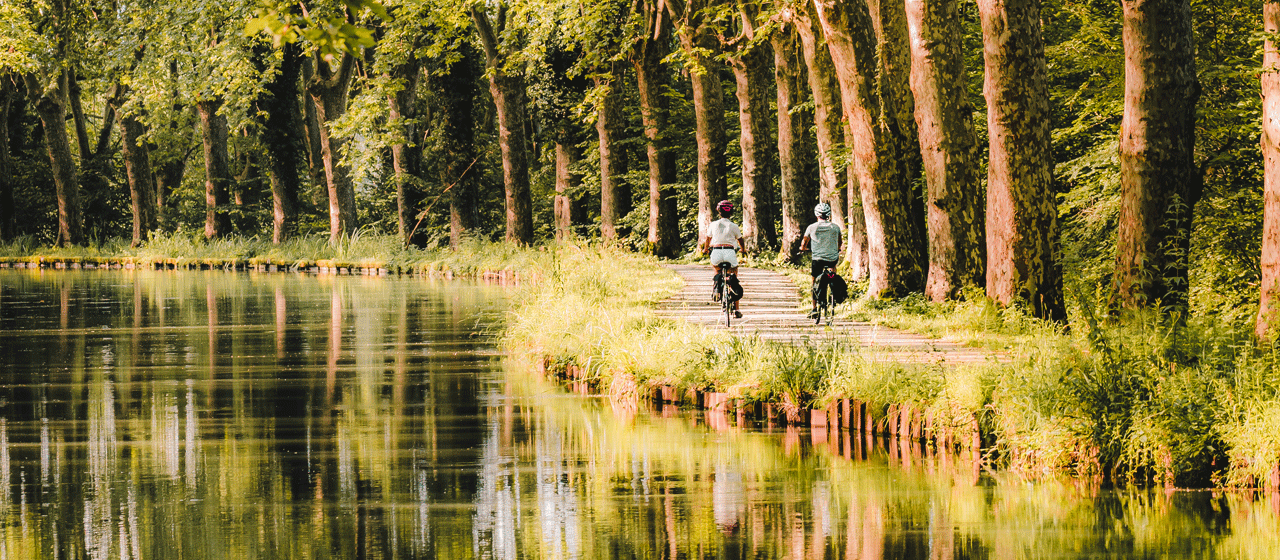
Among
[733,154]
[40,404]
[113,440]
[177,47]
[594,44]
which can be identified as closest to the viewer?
[113,440]

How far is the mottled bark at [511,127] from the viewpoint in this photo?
4275 centimetres

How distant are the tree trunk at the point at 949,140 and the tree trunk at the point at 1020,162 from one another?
1.48m

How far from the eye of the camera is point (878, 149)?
21734 millimetres

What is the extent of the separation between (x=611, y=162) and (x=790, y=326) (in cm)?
2451

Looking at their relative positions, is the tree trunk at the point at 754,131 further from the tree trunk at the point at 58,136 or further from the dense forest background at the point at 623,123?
the tree trunk at the point at 58,136

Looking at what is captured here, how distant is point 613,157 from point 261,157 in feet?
99.2

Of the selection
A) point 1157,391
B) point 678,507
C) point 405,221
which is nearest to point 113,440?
point 678,507

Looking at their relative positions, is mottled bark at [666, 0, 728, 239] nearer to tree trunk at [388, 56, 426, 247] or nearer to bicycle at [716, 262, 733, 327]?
tree trunk at [388, 56, 426, 247]

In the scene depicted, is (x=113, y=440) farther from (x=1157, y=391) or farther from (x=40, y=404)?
(x=1157, y=391)

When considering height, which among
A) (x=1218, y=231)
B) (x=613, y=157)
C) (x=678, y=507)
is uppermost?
(x=613, y=157)

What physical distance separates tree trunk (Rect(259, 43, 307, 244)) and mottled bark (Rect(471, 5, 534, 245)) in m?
13.4

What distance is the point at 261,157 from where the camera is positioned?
6856 cm

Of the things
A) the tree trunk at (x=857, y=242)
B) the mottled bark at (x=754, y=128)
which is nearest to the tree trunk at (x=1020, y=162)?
the tree trunk at (x=857, y=242)

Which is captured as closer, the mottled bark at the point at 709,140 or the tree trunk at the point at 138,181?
the mottled bark at the point at 709,140
